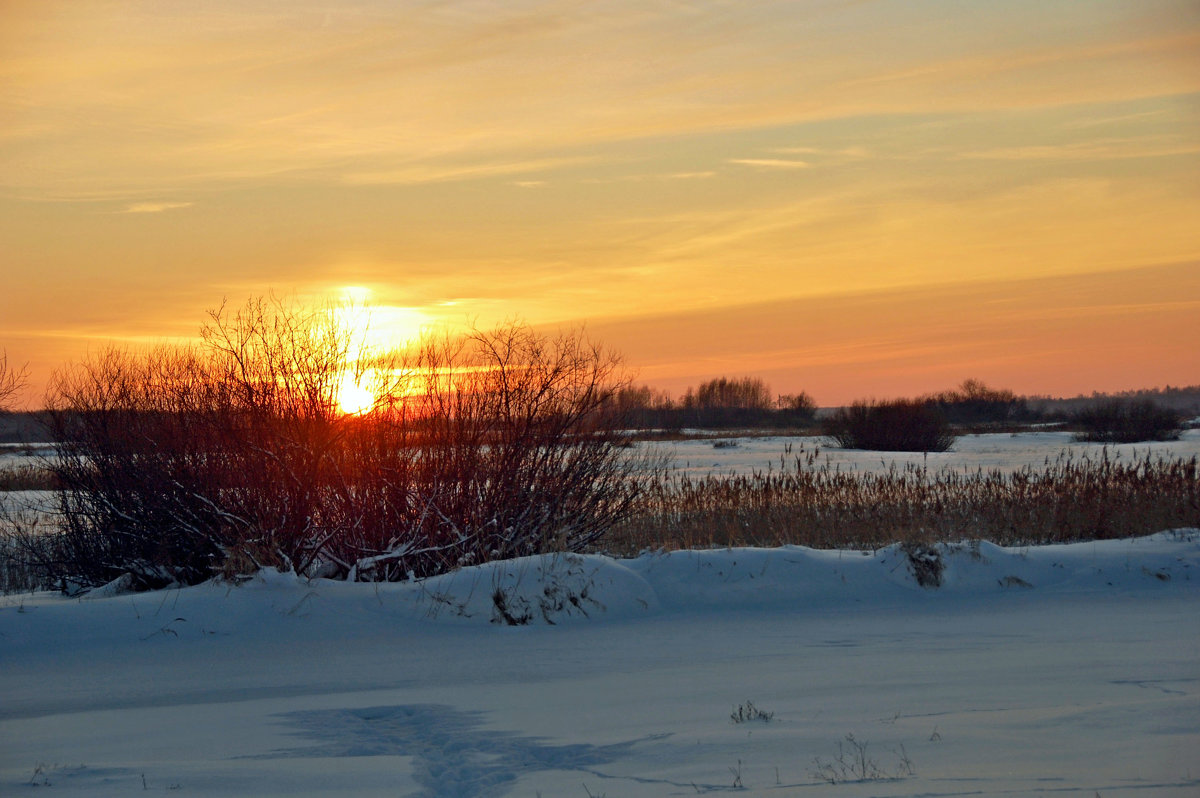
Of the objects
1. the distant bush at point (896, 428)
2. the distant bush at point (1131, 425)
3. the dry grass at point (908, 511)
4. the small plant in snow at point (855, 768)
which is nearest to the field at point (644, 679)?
the small plant in snow at point (855, 768)

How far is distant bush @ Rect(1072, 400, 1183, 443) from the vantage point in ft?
136

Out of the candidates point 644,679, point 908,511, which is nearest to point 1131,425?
point 908,511

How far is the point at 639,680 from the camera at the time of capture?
677cm

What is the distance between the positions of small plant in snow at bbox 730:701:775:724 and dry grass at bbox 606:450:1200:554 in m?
6.78

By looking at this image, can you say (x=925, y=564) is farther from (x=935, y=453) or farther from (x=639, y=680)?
(x=935, y=453)

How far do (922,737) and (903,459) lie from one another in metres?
29.5

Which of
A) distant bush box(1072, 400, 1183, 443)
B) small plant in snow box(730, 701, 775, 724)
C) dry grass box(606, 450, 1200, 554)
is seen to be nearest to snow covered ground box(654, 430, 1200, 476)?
distant bush box(1072, 400, 1183, 443)

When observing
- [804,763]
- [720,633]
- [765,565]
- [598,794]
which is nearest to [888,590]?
[765,565]

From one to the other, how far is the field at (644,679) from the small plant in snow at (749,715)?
0.03 meters

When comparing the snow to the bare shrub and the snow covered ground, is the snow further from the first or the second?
the snow covered ground

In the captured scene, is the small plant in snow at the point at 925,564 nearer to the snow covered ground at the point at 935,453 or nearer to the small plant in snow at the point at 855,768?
the small plant in snow at the point at 855,768

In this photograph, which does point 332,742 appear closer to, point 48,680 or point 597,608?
point 48,680

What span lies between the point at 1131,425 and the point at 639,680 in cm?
4182

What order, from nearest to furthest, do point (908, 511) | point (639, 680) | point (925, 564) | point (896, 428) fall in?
1. point (639, 680)
2. point (925, 564)
3. point (908, 511)
4. point (896, 428)
